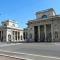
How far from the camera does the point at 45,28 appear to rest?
50312mm

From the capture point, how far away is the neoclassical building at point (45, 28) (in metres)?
47.2

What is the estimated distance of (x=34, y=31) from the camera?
5319cm

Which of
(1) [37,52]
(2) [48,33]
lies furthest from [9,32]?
(1) [37,52]

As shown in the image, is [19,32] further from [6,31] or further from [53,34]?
[53,34]

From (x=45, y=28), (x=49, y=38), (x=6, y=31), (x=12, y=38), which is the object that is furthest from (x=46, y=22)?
(x=12, y=38)

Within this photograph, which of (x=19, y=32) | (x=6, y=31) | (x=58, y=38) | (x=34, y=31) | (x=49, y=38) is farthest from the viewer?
(x=19, y=32)

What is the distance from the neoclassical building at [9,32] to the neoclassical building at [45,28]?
2108 cm

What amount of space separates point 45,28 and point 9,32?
90.2 feet

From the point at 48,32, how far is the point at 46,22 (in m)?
3.66

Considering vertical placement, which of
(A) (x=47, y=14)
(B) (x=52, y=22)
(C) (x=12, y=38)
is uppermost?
(A) (x=47, y=14)

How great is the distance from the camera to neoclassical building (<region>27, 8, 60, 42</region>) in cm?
4722

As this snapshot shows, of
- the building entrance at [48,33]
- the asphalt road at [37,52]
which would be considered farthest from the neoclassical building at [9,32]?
the asphalt road at [37,52]

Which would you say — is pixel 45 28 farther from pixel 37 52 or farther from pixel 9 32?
pixel 37 52

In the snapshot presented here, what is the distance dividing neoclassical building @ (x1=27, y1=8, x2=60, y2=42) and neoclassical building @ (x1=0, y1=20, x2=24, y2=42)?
21.1 m
